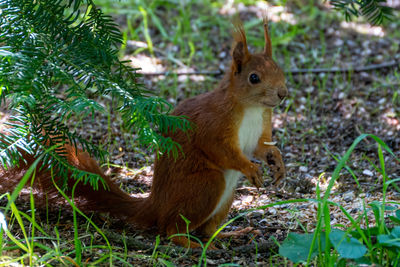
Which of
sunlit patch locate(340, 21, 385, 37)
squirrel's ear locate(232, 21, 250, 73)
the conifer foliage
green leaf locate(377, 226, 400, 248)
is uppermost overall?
sunlit patch locate(340, 21, 385, 37)

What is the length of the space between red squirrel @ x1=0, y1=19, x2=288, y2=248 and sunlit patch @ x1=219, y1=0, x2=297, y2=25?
3.04 m

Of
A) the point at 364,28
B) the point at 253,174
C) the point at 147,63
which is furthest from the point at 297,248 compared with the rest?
the point at 364,28

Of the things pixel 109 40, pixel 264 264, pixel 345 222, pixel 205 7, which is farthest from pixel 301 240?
pixel 205 7

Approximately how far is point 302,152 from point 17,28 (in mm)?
2372

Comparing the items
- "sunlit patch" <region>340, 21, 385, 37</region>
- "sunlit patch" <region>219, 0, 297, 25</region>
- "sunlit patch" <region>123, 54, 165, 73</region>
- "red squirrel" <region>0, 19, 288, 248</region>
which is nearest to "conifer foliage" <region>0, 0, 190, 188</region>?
"red squirrel" <region>0, 19, 288, 248</region>

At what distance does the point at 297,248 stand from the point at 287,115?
2.48 metres

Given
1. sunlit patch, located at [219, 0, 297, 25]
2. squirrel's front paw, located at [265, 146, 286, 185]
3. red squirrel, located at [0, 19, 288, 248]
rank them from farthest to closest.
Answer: sunlit patch, located at [219, 0, 297, 25] → squirrel's front paw, located at [265, 146, 286, 185] → red squirrel, located at [0, 19, 288, 248]

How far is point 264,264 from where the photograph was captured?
235cm

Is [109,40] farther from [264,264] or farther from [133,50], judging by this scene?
[133,50]

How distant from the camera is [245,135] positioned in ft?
9.04

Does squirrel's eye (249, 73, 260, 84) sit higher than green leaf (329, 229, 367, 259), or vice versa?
squirrel's eye (249, 73, 260, 84)

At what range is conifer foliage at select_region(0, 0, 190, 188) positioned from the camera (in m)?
1.87

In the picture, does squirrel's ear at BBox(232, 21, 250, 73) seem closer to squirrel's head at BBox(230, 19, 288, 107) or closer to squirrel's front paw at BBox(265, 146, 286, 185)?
squirrel's head at BBox(230, 19, 288, 107)

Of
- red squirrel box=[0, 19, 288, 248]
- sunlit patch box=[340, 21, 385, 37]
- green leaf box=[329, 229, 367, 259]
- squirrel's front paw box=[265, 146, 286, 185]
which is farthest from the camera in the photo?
sunlit patch box=[340, 21, 385, 37]
